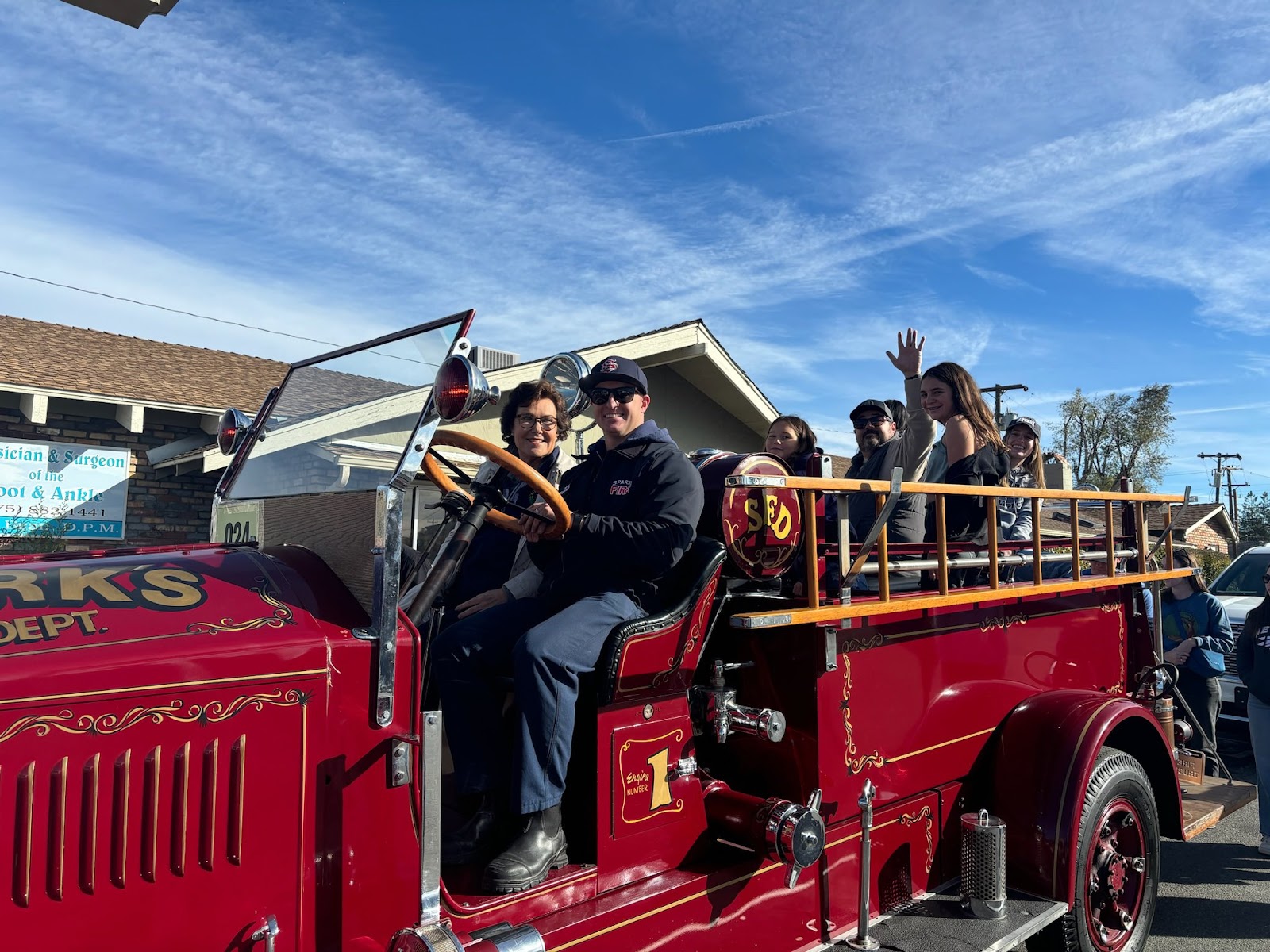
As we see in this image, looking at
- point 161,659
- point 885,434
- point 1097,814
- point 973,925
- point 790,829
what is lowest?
point 973,925

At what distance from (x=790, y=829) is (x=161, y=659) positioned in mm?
1711

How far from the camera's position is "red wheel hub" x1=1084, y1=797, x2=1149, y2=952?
11.5 ft

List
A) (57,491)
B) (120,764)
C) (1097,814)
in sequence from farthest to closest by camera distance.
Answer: (57,491)
(1097,814)
(120,764)

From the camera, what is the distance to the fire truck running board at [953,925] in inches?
115

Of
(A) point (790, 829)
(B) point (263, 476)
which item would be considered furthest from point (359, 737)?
(A) point (790, 829)

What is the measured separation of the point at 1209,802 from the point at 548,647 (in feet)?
11.4

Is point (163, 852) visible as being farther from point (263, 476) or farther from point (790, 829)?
point (790, 829)

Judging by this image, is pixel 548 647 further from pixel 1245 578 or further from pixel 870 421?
pixel 1245 578

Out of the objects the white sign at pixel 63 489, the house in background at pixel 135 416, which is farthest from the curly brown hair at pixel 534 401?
the white sign at pixel 63 489

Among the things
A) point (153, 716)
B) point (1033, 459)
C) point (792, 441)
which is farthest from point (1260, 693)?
point (153, 716)

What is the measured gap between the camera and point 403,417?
2369 millimetres

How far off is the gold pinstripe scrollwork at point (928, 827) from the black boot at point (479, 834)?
1.51 meters

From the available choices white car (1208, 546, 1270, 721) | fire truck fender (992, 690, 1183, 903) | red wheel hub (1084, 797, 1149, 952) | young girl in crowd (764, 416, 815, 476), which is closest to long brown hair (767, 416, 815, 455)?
young girl in crowd (764, 416, 815, 476)

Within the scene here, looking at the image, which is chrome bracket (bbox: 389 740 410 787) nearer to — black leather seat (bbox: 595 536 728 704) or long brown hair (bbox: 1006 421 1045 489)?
black leather seat (bbox: 595 536 728 704)
